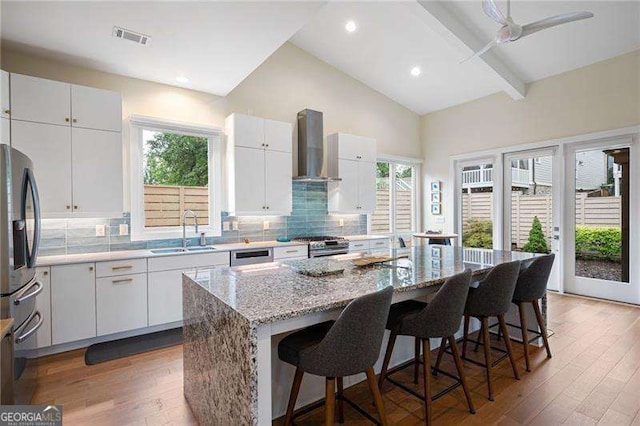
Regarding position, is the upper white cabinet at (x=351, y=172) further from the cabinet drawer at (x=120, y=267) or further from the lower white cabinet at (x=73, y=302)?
the lower white cabinet at (x=73, y=302)

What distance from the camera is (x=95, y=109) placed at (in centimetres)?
329

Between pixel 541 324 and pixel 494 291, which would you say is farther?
pixel 541 324

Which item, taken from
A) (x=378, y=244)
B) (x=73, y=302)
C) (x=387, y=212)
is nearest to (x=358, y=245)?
(x=378, y=244)

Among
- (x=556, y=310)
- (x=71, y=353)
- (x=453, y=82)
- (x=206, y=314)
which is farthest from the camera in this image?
(x=453, y=82)

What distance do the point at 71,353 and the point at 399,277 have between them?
308 cm

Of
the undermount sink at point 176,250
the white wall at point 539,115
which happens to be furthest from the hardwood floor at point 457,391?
the white wall at point 539,115

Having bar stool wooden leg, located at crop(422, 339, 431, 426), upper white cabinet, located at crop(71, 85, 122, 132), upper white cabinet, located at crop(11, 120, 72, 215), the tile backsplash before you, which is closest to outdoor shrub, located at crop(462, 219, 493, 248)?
the tile backsplash

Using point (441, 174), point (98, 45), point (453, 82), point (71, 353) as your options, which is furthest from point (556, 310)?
point (98, 45)

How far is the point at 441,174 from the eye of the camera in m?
6.50

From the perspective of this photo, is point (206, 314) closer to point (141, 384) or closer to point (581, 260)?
point (141, 384)

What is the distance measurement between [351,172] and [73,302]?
388 cm

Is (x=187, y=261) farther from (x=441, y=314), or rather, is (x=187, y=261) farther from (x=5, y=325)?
(x=441, y=314)

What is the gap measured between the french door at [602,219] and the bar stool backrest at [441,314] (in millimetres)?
4033

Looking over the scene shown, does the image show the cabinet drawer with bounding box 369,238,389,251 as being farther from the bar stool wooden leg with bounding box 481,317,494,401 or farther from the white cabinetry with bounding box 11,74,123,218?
the white cabinetry with bounding box 11,74,123,218
